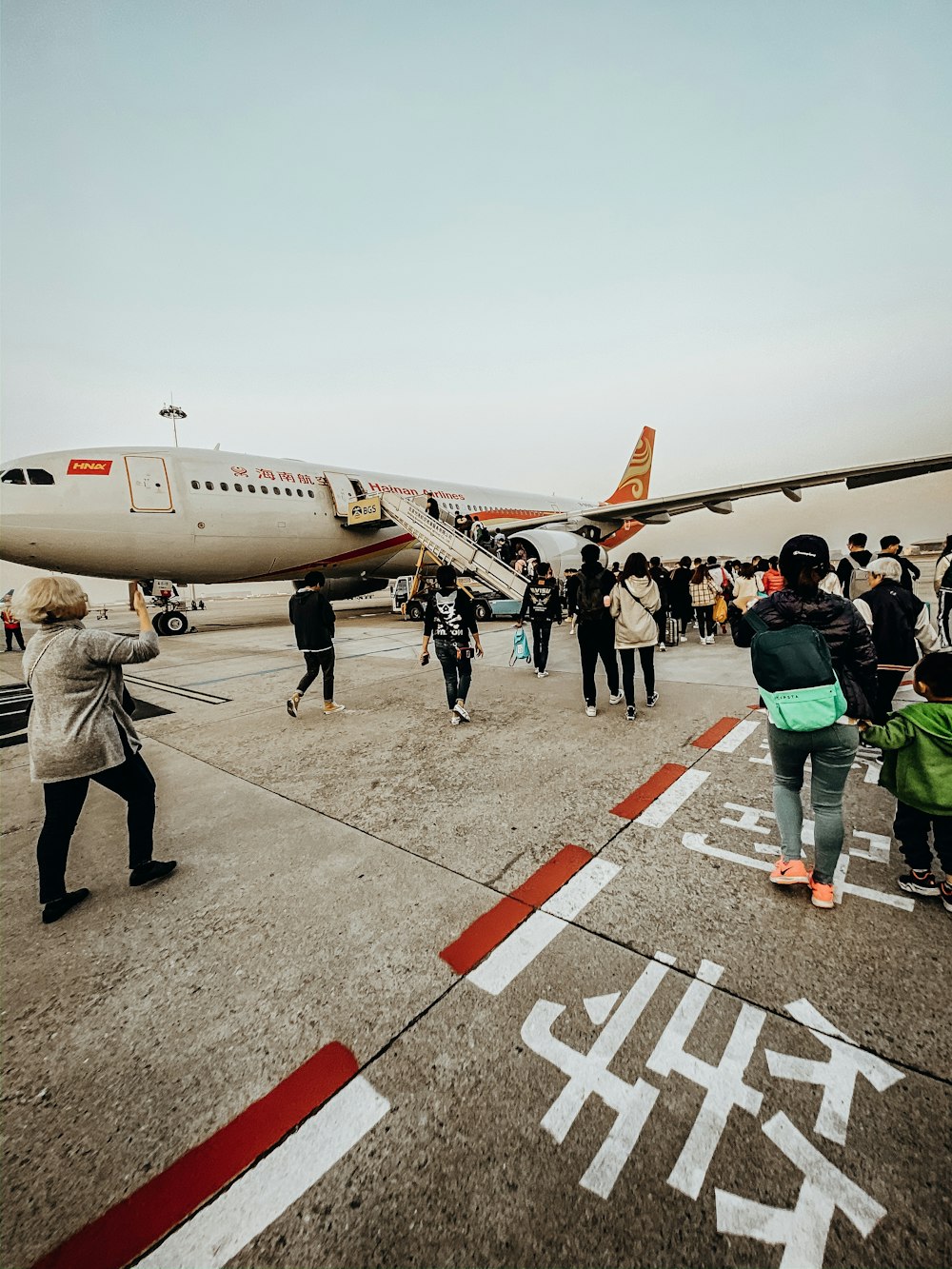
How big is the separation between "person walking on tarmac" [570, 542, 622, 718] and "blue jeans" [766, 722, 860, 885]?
3031 mm

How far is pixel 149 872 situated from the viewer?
9.34ft

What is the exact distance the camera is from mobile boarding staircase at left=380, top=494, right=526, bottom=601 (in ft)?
37.8

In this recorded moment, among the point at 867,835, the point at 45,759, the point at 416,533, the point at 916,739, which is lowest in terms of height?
the point at 867,835

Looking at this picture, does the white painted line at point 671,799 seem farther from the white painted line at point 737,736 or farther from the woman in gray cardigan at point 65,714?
the woman in gray cardigan at point 65,714

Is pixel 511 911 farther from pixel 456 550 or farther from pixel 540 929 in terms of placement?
pixel 456 550

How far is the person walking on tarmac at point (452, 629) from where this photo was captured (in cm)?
544

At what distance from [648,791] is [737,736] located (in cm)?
156

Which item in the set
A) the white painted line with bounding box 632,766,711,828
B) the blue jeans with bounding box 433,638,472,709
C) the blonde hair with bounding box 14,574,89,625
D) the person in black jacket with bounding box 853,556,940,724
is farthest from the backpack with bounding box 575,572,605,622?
the blonde hair with bounding box 14,574,89,625

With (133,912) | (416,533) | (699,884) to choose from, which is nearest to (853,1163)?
(699,884)

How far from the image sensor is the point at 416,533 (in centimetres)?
1364

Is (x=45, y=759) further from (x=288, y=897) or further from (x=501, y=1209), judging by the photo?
(x=501, y=1209)

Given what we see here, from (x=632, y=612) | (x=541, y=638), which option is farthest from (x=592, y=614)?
(x=541, y=638)

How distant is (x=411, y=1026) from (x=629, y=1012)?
2.63 feet

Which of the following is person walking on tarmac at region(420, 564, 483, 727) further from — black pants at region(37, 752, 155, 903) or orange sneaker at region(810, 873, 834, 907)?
orange sneaker at region(810, 873, 834, 907)
